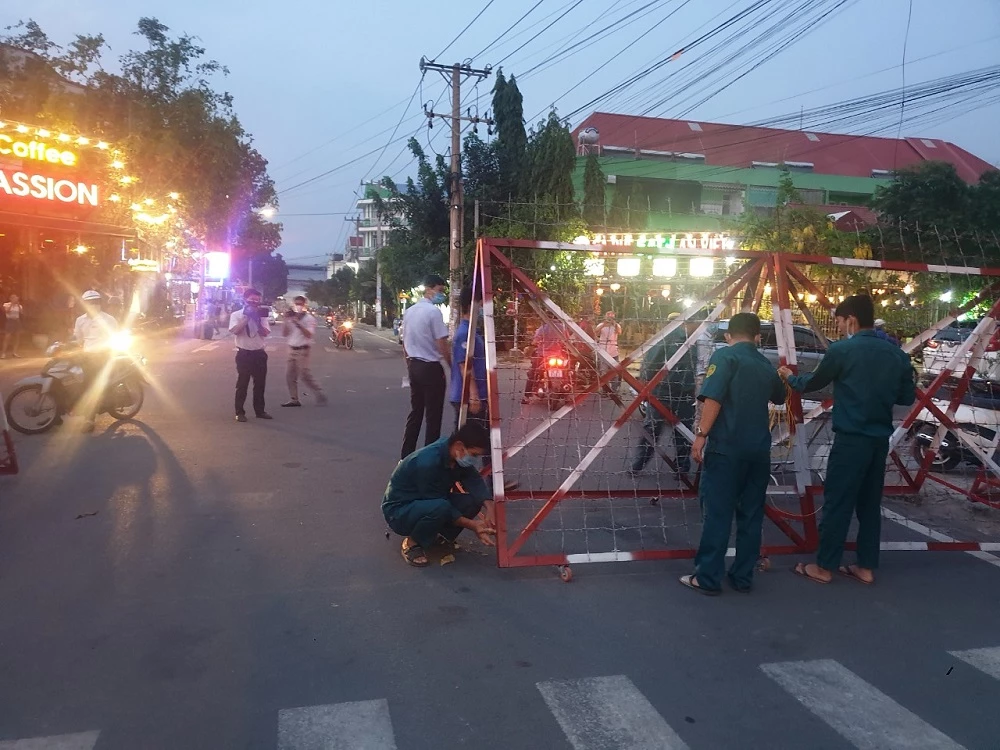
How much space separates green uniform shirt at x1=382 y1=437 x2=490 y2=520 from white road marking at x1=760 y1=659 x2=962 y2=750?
219 centimetres

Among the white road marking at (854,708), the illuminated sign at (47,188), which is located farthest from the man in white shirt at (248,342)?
the white road marking at (854,708)

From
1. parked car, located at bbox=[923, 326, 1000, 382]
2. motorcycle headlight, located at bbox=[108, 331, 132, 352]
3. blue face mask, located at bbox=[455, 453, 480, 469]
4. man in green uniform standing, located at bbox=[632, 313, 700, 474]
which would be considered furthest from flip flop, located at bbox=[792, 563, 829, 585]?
motorcycle headlight, located at bbox=[108, 331, 132, 352]

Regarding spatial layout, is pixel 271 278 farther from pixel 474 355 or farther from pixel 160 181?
pixel 474 355

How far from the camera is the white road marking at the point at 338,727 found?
3.21m

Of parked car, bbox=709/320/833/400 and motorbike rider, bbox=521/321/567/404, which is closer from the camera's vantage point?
motorbike rider, bbox=521/321/567/404

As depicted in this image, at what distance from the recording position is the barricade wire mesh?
575 centimetres

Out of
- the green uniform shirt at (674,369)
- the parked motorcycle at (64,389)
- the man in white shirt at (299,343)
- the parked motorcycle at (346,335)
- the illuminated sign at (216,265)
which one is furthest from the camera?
the illuminated sign at (216,265)

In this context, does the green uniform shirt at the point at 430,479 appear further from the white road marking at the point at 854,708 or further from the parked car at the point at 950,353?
the parked car at the point at 950,353

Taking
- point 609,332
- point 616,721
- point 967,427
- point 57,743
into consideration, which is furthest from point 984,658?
point 967,427

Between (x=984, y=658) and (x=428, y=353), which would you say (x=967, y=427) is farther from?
(x=428, y=353)

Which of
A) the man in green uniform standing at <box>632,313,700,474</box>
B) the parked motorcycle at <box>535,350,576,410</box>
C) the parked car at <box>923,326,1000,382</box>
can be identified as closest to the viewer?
the parked motorcycle at <box>535,350,576,410</box>

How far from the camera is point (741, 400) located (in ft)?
16.0

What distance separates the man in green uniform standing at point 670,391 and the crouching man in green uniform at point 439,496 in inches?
92.6

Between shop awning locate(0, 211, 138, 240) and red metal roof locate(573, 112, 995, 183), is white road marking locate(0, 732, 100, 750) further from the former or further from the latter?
red metal roof locate(573, 112, 995, 183)
